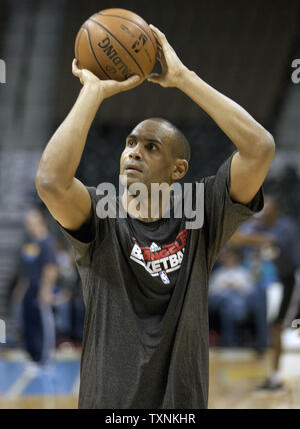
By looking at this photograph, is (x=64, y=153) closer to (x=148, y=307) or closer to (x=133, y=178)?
(x=133, y=178)

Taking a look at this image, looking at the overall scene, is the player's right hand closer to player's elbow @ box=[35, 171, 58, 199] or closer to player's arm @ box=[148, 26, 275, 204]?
player's arm @ box=[148, 26, 275, 204]

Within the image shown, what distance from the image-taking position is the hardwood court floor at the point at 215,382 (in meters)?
4.88

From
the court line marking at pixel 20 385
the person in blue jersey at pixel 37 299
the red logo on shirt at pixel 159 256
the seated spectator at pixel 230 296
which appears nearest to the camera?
the red logo on shirt at pixel 159 256

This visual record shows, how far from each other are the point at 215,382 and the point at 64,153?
4.83m

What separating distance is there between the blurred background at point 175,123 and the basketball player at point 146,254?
16.3 ft

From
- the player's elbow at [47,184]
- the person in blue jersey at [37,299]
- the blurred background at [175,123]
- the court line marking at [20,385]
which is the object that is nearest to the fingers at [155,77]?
the player's elbow at [47,184]

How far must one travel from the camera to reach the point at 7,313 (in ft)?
29.2

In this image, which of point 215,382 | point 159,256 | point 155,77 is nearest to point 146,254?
point 159,256

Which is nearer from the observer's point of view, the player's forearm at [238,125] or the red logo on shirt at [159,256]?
the player's forearm at [238,125]

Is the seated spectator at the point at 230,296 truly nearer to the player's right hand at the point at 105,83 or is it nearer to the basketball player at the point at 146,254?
the basketball player at the point at 146,254

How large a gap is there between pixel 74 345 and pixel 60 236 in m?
2.64

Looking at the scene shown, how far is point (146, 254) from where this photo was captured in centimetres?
197

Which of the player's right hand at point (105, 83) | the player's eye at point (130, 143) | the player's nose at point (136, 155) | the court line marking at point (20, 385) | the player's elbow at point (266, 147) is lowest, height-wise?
the court line marking at point (20, 385)

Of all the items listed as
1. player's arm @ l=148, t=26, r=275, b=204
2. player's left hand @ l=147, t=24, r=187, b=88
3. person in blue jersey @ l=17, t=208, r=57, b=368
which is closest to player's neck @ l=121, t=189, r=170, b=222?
player's arm @ l=148, t=26, r=275, b=204
